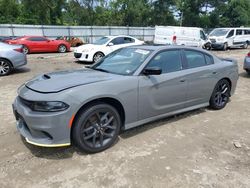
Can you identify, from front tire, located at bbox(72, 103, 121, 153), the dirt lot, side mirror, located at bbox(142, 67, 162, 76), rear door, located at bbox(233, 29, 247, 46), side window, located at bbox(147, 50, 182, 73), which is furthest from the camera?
rear door, located at bbox(233, 29, 247, 46)

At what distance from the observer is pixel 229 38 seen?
824 inches

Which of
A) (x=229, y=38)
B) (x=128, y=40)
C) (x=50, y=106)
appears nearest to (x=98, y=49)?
(x=128, y=40)

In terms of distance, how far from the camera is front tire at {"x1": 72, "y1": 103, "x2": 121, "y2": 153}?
3.38 m

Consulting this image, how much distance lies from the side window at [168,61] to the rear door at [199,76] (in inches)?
7.8

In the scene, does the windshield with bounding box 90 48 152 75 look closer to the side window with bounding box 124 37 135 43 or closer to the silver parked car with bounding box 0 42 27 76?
the silver parked car with bounding box 0 42 27 76

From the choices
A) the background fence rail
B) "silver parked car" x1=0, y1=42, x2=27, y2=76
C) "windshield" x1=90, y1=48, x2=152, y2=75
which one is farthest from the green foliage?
"windshield" x1=90, y1=48, x2=152, y2=75

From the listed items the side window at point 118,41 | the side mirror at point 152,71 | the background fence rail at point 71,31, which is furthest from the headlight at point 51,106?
the background fence rail at point 71,31

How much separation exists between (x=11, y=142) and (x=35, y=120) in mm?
1040

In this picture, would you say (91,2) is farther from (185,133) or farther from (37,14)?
(185,133)

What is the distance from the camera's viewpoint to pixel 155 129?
4426 mm

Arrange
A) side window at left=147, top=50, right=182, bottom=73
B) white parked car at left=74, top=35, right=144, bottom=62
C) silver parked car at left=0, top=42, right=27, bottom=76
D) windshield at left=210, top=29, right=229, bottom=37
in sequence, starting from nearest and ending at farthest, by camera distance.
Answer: side window at left=147, top=50, right=182, bottom=73 < silver parked car at left=0, top=42, right=27, bottom=76 < white parked car at left=74, top=35, right=144, bottom=62 < windshield at left=210, top=29, right=229, bottom=37

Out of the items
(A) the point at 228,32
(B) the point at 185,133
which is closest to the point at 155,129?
(B) the point at 185,133

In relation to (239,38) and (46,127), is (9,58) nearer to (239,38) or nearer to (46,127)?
(46,127)

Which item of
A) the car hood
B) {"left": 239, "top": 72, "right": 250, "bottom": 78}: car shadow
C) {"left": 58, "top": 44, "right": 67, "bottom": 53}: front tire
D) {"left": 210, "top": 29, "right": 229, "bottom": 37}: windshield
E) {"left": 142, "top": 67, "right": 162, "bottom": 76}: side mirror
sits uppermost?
{"left": 210, "top": 29, "right": 229, "bottom": 37}: windshield
